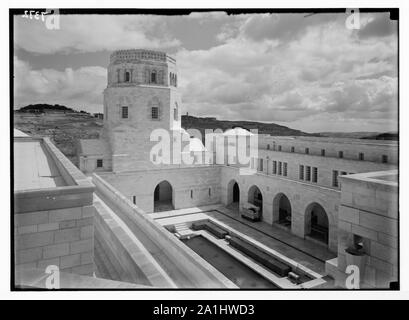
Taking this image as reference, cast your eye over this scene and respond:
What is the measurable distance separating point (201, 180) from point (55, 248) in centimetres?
1967

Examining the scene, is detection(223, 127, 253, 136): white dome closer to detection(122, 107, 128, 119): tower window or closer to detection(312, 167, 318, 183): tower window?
Answer: detection(312, 167, 318, 183): tower window

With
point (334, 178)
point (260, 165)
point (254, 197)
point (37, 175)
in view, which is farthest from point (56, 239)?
point (254, 197)

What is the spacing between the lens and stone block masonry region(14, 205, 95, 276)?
4.78 metres

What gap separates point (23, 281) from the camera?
176 inches

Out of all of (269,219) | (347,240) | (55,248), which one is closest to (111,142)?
(269,219)

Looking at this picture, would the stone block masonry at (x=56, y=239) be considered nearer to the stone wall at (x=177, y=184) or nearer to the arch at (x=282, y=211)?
the stone wall at (x=177, y=184)

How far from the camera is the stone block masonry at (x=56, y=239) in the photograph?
478 cm

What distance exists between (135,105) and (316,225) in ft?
50.1

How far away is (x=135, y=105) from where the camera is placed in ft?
72.5

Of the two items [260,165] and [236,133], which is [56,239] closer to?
[260,165]

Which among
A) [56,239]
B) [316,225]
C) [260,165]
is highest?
[260,165]

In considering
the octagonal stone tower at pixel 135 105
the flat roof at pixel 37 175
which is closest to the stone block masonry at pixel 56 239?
the flat roof at pixel 37 175

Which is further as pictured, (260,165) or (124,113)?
(260,165)
